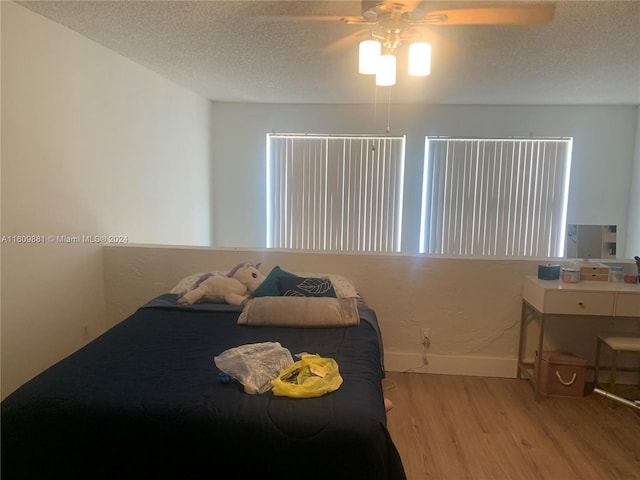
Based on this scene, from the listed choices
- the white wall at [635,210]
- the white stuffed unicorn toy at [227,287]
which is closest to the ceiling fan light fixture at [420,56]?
the white stuffed unicorn toy at [227,287]

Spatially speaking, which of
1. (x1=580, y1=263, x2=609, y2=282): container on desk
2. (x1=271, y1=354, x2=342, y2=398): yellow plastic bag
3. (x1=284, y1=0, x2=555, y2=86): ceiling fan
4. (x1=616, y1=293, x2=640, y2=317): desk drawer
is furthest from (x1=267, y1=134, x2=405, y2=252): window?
(x1=271, y1=354, x2=342, y2=398): yellow plastic bag

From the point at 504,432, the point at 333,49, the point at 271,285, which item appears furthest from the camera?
the point at 333,49

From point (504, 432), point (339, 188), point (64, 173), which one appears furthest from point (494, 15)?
point (339, 188)

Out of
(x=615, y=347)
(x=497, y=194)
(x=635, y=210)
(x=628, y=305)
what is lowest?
(x=615, y=347)

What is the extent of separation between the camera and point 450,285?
321 cm

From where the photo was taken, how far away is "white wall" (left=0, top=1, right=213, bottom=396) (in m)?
2.51

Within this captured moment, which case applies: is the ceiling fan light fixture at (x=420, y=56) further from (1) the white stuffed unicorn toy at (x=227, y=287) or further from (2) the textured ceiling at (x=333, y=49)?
(1) the white stuffed unicorn toy at (x=227, y=287)

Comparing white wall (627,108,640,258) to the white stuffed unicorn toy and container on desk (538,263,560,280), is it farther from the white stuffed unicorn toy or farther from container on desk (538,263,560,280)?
the white stuffed unicorn toy

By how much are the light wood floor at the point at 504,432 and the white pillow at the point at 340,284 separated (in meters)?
0.71

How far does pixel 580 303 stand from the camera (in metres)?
2.76

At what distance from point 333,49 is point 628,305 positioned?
2558 millimetres

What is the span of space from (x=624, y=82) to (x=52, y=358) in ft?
16.9

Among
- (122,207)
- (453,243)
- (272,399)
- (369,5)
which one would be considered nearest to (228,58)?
(122,207)

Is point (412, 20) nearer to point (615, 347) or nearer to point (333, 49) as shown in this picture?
point (333, 49)
